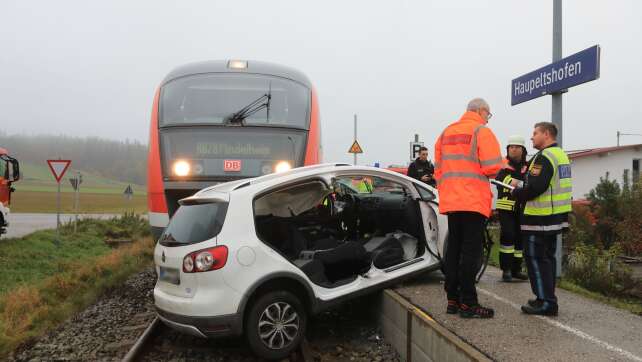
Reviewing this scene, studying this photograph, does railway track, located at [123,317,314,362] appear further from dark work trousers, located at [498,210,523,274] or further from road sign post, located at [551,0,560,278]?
road sign post, located at [551,0,560,278]

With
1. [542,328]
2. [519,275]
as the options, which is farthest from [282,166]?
[542,328]

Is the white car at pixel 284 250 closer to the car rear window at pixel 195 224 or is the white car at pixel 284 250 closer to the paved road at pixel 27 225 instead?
the car rear window at pixel 195 224

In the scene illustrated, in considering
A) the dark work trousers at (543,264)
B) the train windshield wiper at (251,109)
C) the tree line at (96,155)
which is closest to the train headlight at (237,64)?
the train windshield wiper at (251,109)

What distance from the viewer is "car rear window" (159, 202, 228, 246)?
14.3 ft

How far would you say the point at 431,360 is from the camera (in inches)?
158

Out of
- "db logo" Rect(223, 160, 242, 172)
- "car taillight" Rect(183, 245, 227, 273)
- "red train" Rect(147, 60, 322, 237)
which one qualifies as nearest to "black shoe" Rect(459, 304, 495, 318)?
"car taillight" Rect(183, 245, 227, 273)

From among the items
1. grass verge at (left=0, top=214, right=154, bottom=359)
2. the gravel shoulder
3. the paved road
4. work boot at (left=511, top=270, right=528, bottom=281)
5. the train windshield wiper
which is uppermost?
the train windshield wiper

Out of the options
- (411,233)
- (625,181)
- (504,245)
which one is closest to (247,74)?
(411,233)

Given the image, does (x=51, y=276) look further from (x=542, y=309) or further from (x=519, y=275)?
(x=542, y=309)

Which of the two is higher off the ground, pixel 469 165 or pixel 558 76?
pixel 558 76

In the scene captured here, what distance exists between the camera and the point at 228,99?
25.0 ft

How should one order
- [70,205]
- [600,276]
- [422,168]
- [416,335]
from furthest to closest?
1. [70,205]
2. [422,168]
3. [600,276]
4. [416,335]

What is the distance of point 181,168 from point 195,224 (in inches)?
105

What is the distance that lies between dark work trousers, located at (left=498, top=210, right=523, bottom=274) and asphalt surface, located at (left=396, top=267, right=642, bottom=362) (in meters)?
0.61
